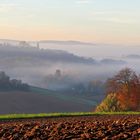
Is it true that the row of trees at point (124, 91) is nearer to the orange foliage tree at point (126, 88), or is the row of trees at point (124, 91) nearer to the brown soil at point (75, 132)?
the orange foliage tree at point (126, 88)

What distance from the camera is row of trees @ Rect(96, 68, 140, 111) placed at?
323ft

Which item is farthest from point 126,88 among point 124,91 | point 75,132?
point 75,132

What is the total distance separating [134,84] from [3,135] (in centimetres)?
A: 8040

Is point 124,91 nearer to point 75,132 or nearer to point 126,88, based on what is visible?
point 126,88

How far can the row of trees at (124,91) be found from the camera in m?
98.4

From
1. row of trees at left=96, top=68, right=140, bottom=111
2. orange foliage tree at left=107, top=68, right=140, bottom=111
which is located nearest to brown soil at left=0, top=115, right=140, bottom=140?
row of trees at left=96, top=68, right=140, bottom=111

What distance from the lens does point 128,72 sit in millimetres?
117625

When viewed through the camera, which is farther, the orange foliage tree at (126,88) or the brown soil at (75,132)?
the orange foliage tree at (126,88)

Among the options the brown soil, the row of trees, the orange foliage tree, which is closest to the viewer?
the brown soil

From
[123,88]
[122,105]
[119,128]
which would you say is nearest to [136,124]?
[119,128]

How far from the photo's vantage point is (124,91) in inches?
4373

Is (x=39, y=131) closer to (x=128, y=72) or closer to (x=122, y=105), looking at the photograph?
(x=122, y=105)

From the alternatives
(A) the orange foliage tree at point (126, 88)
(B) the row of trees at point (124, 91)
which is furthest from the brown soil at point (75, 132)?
(A) the orange foliage tree at point (126, 88)

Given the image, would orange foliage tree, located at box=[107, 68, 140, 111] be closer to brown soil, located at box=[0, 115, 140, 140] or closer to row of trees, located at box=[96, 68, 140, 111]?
row of trees, located at box=[96, 68, 140, 111]
